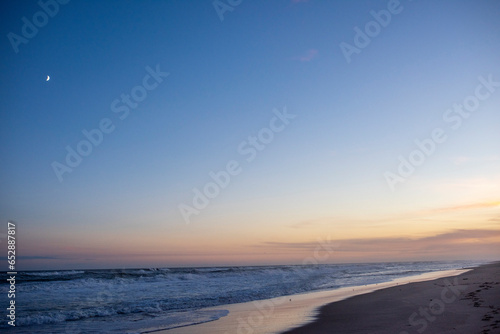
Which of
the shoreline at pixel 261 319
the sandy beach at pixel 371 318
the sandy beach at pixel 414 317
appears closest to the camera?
the sandy beach at pixel 414 317

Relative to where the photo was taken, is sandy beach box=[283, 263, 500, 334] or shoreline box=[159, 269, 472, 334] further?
shoreline box=[159, 269, 472, 334]

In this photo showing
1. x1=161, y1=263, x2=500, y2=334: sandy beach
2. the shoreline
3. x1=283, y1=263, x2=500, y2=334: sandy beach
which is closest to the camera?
x1=283, y1=263, x2=500, y2=334: sandy beach

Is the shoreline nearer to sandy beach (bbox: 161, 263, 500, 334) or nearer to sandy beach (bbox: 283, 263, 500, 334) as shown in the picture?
sandy beach (bbox: 161, 263, 500, 334)

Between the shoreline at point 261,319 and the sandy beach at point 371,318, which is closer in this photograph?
the sandy beach at point 371,318

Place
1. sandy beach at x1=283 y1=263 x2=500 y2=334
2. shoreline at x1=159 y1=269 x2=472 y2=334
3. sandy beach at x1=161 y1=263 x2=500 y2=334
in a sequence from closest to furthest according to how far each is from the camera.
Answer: sandy beach at x1=283 y1=263 x2=500 y2=334 < sandy beach at x1=161 y1=263 x2=500 y2=334 < shoreline at x1=159 y1=269 x2=472 y2=334

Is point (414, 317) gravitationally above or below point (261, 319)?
above

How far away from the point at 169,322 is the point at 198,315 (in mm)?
1783

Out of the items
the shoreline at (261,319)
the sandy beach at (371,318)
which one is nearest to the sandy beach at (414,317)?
the sandy beach at (371,318)

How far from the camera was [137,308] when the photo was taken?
16.9 metres

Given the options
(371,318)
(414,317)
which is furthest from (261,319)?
(414,317)

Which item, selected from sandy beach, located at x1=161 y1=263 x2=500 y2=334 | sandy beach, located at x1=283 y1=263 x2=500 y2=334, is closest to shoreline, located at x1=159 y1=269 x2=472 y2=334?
sandy beach, located at x1=161 y1=263 x2=500 y2=334

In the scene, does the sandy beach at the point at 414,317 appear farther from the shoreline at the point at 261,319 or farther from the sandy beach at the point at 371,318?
the shoreline at the point at 261,319

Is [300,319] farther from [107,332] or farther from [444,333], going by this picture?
[107,332]

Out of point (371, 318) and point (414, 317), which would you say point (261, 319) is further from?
point (414, 317)
